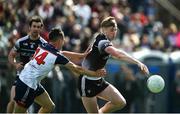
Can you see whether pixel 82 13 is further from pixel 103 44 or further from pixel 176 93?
pixel 103 44

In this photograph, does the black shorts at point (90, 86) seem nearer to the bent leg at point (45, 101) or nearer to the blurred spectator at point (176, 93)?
the bent leg at point (45, 101)

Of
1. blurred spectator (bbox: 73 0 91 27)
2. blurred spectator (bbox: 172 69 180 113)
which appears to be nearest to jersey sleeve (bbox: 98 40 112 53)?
blurred spectator (bbox: 73 0 91 27)

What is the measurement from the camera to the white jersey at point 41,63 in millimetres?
13430

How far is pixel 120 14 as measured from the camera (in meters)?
25.3

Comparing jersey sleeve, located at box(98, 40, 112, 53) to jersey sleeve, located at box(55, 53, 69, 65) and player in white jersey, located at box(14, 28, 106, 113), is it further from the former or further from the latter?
jersey sleeve, located at box(55, 53, 69, 65)

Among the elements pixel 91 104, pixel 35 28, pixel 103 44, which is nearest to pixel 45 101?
pixel 91 104

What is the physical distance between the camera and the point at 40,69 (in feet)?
45.1

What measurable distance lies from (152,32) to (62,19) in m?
4.33

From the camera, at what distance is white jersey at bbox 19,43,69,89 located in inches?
529

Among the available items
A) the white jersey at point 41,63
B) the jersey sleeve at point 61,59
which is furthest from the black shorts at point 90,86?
the jersey sleeve at point 61,59

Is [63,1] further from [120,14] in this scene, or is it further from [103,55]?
[103,55]

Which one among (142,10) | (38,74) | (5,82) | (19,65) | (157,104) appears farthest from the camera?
(142,10)

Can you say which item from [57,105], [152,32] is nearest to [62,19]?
[57,105]

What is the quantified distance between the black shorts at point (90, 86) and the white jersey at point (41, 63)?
3.17 feet
